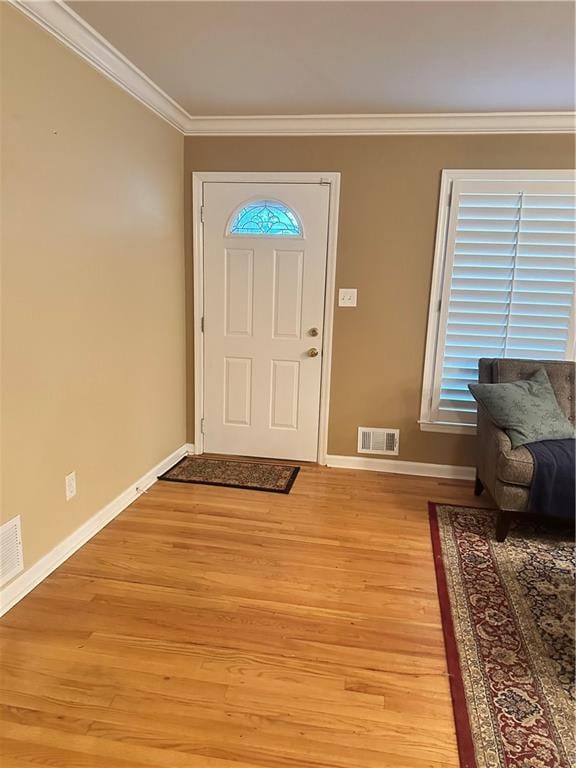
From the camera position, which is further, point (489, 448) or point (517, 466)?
point (489, 448)

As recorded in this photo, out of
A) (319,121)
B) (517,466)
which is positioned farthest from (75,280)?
(517,466)

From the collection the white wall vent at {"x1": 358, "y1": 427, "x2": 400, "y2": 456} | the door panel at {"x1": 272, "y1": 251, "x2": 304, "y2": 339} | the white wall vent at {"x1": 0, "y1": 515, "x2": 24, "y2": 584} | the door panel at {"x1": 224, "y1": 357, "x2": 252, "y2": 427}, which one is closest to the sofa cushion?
the white wall vent at {"x1": 358, "y1": 427, "x2": 400, "y2": 456}

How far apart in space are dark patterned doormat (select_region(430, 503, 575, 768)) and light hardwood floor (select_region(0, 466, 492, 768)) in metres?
0.08

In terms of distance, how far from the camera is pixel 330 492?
3367mm

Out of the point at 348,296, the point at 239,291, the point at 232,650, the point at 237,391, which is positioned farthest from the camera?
the point at 237,391

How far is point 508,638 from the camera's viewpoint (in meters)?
2.03

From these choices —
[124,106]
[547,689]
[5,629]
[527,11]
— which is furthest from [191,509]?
[527,11]

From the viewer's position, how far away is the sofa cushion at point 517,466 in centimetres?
265

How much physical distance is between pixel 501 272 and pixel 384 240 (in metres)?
0.80

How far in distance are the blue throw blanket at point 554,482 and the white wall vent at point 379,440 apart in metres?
1.13

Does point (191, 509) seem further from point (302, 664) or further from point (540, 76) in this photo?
point (540, 76)

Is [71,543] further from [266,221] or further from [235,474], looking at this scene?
[266,221]

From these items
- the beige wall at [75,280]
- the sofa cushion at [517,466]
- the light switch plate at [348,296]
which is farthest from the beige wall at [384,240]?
the sofa cushion at [517,466]

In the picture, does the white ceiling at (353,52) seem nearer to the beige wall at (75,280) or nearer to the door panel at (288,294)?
the beige wall at (75,280)
